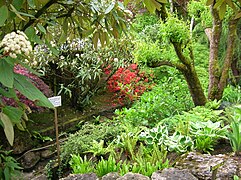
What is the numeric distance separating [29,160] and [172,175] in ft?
6.32

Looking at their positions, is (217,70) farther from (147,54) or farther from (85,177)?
(85,177)

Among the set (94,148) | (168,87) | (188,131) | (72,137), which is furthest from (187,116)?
(168,87)

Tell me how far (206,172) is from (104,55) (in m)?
2.71

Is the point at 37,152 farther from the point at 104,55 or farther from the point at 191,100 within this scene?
the point at 191,100

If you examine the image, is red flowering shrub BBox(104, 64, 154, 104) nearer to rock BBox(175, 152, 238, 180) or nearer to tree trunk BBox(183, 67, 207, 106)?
tree trunk BBox(183, 67, 207, 106)

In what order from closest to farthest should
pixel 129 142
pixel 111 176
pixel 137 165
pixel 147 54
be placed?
pixel 111 176 < pixel 137 165 < pixel 129 142 < pixel 147 54

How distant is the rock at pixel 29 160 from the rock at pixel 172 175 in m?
1.80

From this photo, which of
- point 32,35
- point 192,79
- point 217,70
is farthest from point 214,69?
point 32,35

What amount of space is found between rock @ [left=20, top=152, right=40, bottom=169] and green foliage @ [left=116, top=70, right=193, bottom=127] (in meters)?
1.02

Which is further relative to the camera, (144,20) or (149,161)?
(144,20)

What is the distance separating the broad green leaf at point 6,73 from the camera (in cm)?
54

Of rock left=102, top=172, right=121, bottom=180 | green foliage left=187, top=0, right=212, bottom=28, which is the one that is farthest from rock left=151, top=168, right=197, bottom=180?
green foliage left=187, top=0, right=212, bottom=28

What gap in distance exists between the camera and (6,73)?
56 cm

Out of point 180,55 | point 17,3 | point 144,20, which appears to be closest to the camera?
point 17,3
